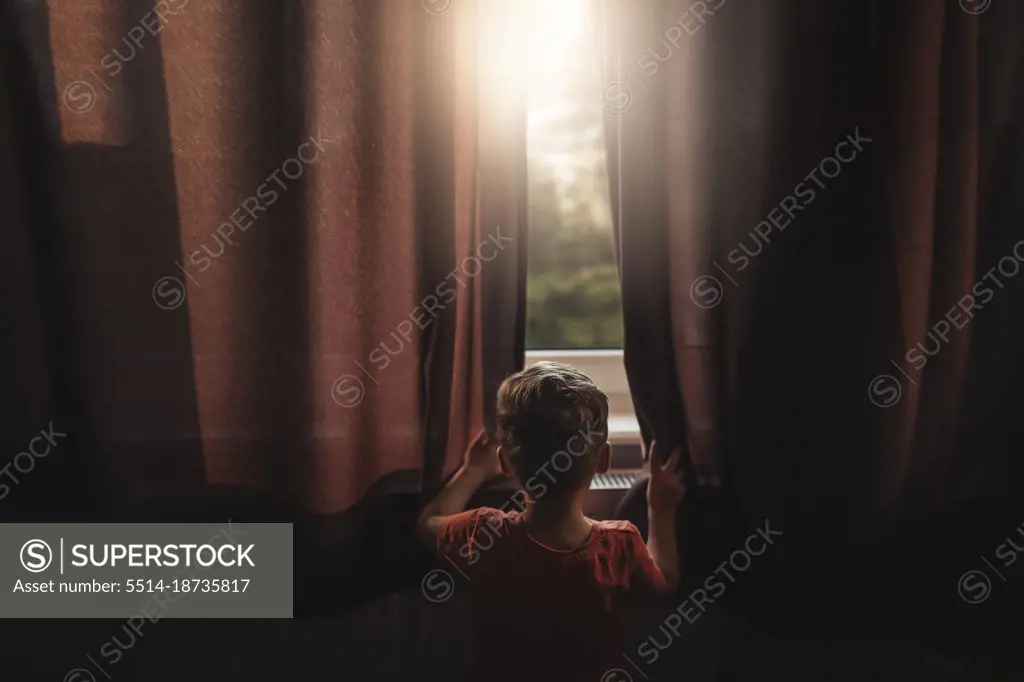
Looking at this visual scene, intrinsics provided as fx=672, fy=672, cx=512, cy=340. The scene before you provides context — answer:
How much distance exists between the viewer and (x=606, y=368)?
4.71 feet

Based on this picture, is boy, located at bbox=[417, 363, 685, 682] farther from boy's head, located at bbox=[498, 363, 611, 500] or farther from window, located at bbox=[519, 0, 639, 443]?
window, located at bbox=[519, 0, 639, 443]

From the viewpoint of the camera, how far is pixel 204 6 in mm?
1108

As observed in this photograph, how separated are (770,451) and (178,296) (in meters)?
1.06

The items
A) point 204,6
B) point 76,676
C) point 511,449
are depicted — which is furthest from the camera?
point 76,676

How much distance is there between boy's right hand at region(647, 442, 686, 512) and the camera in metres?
1.15

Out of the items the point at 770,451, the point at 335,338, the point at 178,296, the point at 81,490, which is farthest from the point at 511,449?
the point at 81,490

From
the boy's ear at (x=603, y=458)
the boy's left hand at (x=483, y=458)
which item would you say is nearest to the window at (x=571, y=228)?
the boy's left hand at (x=483, y=458)

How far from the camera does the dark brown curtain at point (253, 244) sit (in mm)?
1114

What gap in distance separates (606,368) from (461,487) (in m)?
0.50

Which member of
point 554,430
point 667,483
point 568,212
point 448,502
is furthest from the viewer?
point 568,212

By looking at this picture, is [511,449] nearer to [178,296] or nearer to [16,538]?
[178,296]

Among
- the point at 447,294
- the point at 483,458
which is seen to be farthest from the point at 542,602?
the point at 447,294

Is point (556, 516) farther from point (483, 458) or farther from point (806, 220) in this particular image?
point (806, 220)

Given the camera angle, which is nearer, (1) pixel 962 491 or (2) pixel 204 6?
(2) pixel 204 6
